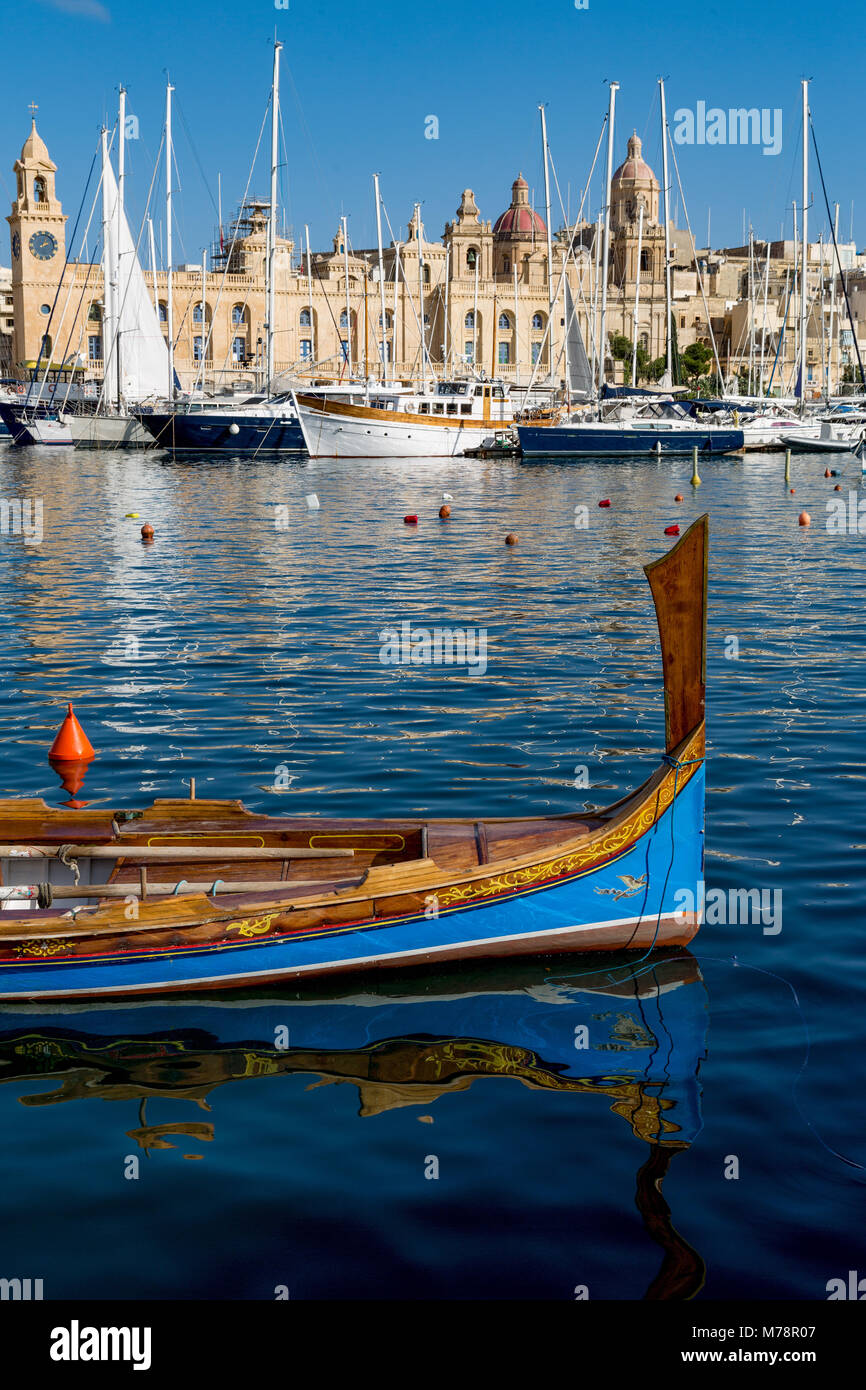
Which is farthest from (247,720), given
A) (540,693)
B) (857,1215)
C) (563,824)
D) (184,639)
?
(857,1215)

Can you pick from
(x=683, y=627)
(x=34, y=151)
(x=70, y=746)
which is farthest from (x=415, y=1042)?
(x=34, y=151)

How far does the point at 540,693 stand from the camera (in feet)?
50.0

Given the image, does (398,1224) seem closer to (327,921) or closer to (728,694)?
(327,921)

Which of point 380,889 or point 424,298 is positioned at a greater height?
point 424,298

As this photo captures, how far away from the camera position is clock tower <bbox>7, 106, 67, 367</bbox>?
95.8 m

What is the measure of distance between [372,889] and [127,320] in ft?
196

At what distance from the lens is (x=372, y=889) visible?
765cm

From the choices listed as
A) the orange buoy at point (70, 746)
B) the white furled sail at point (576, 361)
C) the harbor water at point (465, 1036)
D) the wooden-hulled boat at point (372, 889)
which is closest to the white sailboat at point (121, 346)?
the white furled sail at point (576, 361)

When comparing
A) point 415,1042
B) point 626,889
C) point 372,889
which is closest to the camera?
point 415,1042

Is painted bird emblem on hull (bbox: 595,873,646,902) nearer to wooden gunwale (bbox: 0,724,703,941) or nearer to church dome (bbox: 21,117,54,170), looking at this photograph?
wooden gunwale (bbox: 0,724,703,941)

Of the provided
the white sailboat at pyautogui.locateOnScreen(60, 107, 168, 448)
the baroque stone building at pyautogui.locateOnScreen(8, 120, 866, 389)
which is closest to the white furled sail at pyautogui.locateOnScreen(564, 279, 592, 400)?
the baroque stone building at pyautogui.locateOnScreen(8, 120, 866, 389)

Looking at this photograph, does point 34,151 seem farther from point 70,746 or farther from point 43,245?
point 70,746

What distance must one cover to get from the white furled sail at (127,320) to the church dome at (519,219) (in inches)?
2445

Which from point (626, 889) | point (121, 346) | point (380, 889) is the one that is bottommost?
point (626, 889)
